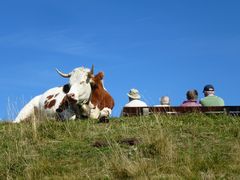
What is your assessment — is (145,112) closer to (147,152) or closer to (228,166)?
(147,152)

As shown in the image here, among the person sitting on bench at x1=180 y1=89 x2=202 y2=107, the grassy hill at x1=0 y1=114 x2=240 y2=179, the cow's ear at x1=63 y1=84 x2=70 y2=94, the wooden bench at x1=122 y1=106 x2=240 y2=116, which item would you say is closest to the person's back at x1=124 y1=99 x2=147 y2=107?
the person sitting on bench at x1=180 y1=89 x2=202 y2=107

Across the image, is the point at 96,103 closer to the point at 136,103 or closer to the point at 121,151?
the point at 136,103

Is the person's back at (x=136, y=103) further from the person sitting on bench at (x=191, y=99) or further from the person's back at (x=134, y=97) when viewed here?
the person sitting on bench at (x=191, y=99)

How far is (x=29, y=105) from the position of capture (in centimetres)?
1820

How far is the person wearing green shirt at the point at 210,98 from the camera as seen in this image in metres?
16.1

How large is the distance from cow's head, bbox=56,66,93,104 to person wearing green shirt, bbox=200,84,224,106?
3.52 m

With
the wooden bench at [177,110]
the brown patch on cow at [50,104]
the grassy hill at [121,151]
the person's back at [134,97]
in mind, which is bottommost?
the grassy hill at [121,151]

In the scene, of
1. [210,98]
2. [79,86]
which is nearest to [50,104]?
[79,86]

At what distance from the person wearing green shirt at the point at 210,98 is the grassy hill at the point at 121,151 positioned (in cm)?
389

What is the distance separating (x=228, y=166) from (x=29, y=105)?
11090 mm

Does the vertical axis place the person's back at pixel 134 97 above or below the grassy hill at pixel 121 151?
above

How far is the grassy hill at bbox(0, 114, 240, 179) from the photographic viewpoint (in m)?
8.15

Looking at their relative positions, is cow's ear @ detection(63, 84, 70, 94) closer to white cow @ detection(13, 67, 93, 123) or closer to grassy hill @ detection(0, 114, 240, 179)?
white cow @ detection(13, 67, 93, 123)

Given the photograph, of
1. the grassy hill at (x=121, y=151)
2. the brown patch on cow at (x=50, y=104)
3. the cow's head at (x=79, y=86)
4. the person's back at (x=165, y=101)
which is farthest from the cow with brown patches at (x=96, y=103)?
the grassy hill at (x=121, y=151)
